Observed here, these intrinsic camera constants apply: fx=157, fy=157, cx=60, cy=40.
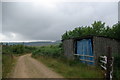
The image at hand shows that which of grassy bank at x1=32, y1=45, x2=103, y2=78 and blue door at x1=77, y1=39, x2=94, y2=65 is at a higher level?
blue door at x1=77, y1=39, x2=94, y2=65

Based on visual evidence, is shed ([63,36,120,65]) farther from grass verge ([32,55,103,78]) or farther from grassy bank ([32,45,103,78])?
grass verge ([32,55,103,78])

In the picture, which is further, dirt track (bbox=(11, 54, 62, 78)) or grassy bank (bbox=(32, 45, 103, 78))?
dirt track (bbox=(11, 54, 62, 78))

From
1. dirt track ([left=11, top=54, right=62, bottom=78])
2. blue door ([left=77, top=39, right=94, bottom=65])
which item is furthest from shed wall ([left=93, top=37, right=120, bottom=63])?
dirt track ([left=11, top=54, right=62, bottom=78])

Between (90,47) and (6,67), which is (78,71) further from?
(6,67)

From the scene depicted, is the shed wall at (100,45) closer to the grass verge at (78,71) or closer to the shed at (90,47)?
the shed at (90,47)

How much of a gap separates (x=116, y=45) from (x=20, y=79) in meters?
9.51

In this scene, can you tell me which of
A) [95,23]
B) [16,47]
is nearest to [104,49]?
[95,23]

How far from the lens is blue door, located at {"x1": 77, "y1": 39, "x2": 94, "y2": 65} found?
14.0 m

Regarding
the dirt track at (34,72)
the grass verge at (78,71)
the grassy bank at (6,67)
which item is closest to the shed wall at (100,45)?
the grass verge at (78,71)

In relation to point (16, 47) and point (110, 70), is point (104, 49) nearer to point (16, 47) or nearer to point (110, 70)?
point (110, 70)

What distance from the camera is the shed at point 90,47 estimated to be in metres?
13.1

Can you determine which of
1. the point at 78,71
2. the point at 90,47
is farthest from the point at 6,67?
the point at 90,47

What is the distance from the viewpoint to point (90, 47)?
14164 mm

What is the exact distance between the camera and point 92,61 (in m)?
13.3
